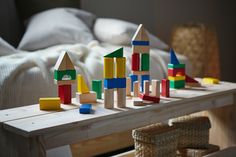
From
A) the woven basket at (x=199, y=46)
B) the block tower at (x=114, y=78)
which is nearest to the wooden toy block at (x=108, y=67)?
the block tower at (x=114, y=78)

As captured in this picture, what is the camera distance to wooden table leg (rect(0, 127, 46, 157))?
1.19m

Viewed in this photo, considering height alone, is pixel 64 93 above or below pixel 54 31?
below

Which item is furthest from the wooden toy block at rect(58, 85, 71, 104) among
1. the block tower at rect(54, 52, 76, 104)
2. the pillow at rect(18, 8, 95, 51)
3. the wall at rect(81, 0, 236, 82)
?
the wall at rect(81, 0, 236, 82)

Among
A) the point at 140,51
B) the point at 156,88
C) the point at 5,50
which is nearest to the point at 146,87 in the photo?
the point at 156,88

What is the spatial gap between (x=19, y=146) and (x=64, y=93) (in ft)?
0.90

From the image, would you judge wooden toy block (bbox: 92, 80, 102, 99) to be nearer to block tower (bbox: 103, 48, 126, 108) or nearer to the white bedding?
block tower (bbox: 103, 48, 126, 108)

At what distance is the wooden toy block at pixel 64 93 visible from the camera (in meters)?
1.44

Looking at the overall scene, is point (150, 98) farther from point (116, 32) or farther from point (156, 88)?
point (116, 32)

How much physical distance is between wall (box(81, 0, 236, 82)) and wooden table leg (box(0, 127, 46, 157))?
2.02m

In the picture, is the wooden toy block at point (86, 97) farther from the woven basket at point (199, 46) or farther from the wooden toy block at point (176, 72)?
the woven basket at point (199, 46)

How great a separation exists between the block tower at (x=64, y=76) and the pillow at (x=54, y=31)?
1037 mm

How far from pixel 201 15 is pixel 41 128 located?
2.67 metres

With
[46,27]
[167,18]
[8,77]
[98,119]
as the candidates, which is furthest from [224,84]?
[167,18]

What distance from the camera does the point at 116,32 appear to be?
8.16ft
